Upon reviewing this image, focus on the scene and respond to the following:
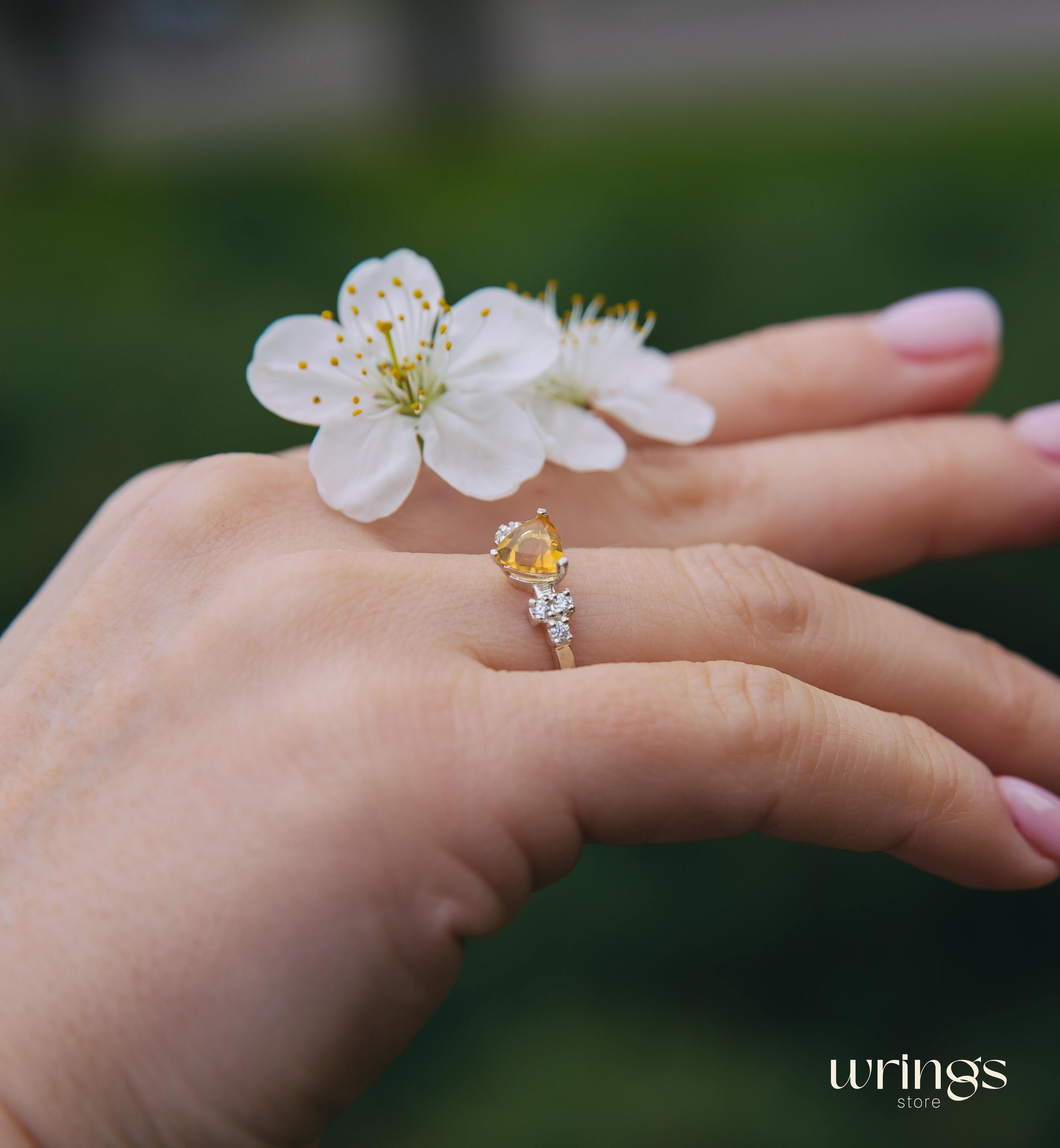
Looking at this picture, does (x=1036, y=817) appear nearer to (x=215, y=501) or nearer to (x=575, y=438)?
(x=575, y=438)

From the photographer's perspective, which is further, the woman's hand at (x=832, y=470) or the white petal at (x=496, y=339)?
the woman's hand at (x=832, y=470)

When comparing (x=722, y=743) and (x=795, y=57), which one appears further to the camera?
(x=795, y=57)

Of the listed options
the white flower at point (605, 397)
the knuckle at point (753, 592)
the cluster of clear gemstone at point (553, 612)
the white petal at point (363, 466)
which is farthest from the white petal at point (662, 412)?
the cluster of clear gemstone at point (553, 612)

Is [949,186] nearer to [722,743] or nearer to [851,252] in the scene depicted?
[851,252]

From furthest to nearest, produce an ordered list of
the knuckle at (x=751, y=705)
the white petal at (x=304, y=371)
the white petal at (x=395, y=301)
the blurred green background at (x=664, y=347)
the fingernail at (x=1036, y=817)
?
1. the blurred green background at (x=664, y=347)
2. the white petal at (x=395, y=301)
3. the white petal at (x=304, y=371)
4. the fingernail at (x=1036, y=817)
5. the knuckle at (x=751, y=705)

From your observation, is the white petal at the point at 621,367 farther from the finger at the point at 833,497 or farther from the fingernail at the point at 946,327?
the fingernail at the point at 946,327

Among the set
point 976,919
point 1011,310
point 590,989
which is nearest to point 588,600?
point 590,989

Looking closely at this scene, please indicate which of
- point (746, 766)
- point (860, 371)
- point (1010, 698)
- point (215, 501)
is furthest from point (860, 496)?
point (215, 501)
